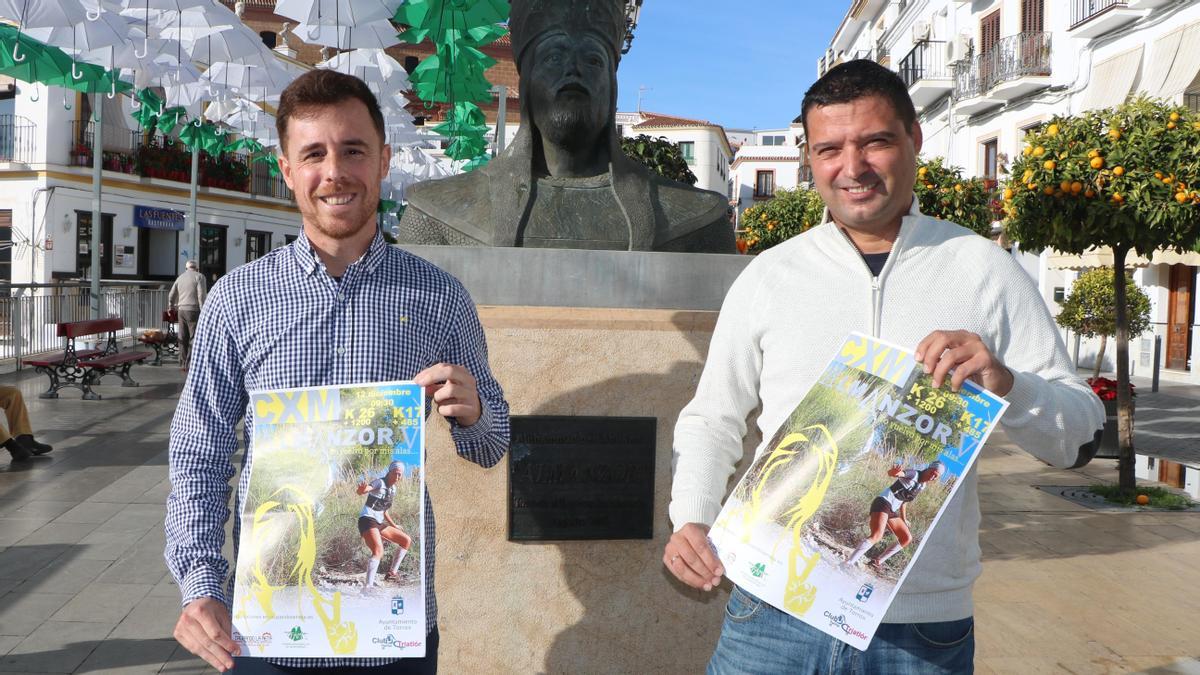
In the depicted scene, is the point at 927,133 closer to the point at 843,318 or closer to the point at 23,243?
the point at 23,243

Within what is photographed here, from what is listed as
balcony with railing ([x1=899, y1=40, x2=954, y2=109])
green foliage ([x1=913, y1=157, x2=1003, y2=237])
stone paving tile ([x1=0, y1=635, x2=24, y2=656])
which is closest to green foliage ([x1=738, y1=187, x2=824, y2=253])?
green foliage ([x1=913, y1=157, x2=1003, y2=237])

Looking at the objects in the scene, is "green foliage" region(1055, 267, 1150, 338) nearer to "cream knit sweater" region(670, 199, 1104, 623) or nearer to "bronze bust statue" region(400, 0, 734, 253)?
"bronze bust statue" region(400, 0, 734, 253)

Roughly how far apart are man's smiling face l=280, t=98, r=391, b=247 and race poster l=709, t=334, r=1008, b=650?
952 millimetres

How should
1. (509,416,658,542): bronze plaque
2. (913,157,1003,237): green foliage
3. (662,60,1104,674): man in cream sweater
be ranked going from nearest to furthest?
(662,60,1104,674): man in cream sweater < (509,416,658,542): bronze plaque < (913,157,1003,237): green foliage

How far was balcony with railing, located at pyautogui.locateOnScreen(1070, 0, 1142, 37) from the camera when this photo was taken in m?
19.2

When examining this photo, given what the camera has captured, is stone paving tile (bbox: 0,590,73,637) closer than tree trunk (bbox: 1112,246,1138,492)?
Yes

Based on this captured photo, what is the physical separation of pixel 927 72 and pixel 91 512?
27314 mm

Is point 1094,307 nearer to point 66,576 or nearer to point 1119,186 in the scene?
point 1119,186

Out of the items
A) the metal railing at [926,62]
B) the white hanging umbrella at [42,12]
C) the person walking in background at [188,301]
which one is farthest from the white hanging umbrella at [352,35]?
the metal railing at [926,62]

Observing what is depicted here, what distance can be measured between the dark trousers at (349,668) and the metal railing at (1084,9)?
71.2ft

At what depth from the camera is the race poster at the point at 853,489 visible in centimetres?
180

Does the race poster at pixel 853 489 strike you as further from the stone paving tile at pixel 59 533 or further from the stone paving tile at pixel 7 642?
the stone paving tile at pixel 59 533

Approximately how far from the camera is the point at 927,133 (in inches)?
1211

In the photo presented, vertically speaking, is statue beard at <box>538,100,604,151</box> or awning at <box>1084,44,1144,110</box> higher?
awning at <box>1084,44,1144,110</box>
